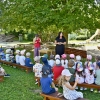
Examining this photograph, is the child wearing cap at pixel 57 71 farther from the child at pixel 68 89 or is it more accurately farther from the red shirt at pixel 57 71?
the child at pixel 68 89

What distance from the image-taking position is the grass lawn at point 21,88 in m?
7.42

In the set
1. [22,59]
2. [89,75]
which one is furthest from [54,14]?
[89,75]

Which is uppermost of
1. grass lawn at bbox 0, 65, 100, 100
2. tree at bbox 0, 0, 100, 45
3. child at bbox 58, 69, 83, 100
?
tree at bbox 0, 0, 100, 45

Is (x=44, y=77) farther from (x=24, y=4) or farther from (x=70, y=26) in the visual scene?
(x=24, y=4)

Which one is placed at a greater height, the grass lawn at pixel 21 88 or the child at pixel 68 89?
the child at pixel 68 89

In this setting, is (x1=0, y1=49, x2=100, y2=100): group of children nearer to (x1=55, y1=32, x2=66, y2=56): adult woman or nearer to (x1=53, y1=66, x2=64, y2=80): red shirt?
(x1=53, y1=66, x2=64, y2=80): red shirt

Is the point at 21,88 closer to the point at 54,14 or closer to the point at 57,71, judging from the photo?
the point at 57,71

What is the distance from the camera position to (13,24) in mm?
15141

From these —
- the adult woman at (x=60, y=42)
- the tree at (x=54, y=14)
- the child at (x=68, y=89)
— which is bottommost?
the child at (x=68, y=89)

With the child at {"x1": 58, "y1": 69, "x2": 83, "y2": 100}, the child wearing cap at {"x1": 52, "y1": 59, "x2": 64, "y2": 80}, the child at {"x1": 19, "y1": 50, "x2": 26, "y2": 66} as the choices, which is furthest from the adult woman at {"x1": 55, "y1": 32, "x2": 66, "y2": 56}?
the child at {"x1": 58, "y1": 69, "x2": 83, "y2": 100}

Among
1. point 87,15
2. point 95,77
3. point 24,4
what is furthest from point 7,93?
point 87,15

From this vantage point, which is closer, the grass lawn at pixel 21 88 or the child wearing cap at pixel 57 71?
the grass lawn at pixel 21 88

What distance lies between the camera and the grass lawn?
7.42 meters

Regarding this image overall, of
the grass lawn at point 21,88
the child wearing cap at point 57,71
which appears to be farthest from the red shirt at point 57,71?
the grass lawn at point 21,88
